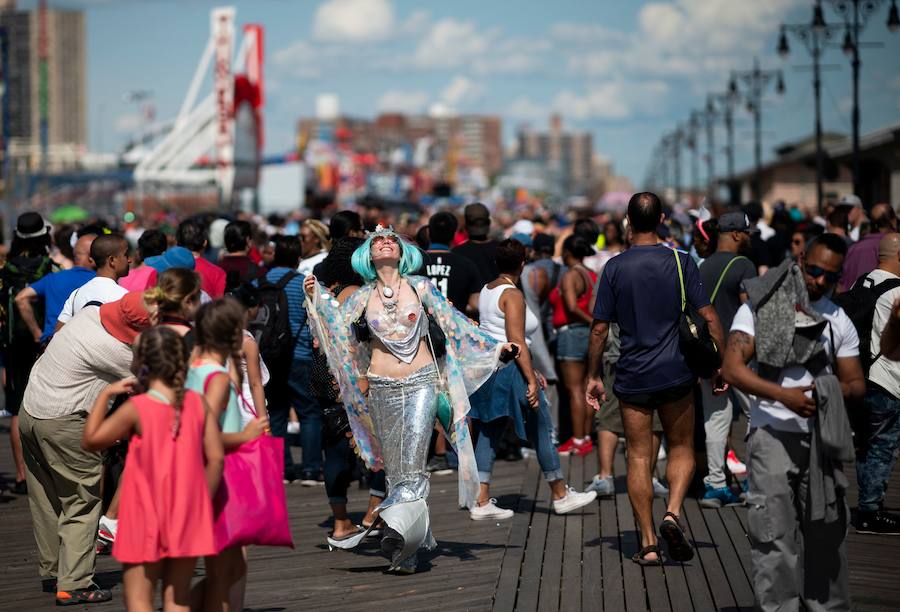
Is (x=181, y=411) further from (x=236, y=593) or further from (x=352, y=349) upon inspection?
(x=352, y=349)

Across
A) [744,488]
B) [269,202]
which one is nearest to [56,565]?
[744,488]

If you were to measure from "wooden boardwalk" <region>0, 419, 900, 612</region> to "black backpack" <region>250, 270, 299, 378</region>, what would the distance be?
1.26m

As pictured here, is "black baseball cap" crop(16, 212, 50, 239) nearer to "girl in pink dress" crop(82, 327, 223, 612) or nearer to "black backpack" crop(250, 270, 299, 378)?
"black backpack" crop(250, 270, 299, 378)

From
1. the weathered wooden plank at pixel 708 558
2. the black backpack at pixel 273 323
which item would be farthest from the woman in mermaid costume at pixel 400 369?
the black backpack at pixel 273 323

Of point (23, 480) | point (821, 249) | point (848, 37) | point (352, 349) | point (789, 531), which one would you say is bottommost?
point (23, 480)

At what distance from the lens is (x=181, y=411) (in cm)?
506

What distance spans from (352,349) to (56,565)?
2.05 m

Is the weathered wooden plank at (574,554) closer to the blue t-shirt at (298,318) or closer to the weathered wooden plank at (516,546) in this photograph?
the weathered wooden plank at (516,546)

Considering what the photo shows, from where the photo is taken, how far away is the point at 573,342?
1177cm

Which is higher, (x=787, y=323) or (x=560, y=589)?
(x=787, y=323)

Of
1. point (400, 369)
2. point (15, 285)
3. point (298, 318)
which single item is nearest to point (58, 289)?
point (15, 285)

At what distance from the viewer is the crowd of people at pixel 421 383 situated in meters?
5.23

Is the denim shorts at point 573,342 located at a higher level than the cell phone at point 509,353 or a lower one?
lower

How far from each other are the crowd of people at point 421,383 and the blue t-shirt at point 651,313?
0.01m
